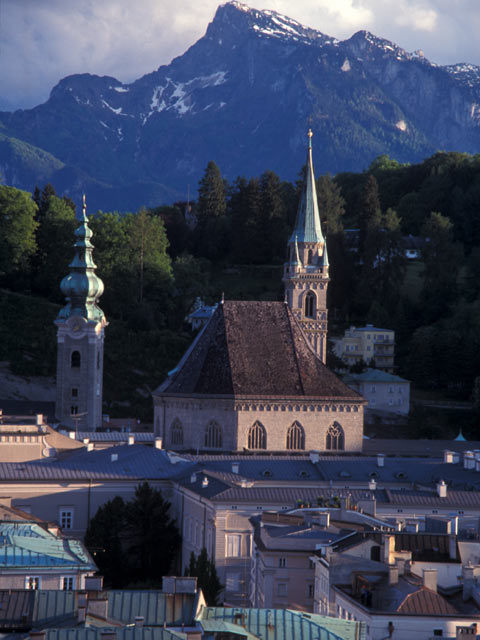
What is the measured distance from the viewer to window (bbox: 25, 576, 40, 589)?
48.3m

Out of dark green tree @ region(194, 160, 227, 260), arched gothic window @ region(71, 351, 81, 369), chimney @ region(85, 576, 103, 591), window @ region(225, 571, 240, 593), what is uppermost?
dark green tree @ region(194, 160, 227, 260)

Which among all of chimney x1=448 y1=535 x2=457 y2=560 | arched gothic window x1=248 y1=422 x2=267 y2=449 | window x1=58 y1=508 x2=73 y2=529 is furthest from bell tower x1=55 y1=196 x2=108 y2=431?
chimney x1=448 y1=535 x2=457 y2=560

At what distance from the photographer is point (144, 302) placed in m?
132

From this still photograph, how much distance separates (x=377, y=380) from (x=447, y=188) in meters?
39.4

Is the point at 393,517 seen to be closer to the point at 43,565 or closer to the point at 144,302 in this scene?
the point at 43,565

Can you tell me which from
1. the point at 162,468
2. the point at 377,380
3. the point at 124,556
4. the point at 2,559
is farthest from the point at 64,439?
the point at 377,380

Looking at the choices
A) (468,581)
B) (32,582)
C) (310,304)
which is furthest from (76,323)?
(468,581)

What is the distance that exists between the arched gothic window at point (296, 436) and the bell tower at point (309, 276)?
55.9ft

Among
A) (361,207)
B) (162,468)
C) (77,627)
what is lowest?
(77,627)

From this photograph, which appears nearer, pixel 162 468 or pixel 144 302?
pixel 162 468

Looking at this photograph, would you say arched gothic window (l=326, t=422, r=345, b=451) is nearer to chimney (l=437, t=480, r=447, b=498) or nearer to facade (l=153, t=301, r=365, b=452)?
facade (l=153, t=301, r=365, b=452)

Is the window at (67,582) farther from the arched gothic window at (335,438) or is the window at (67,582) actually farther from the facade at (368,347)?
the facade at (368,347)

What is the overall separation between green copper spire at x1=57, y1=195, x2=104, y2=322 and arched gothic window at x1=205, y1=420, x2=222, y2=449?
14.3m

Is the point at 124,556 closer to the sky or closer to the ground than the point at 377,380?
closer to the ground
